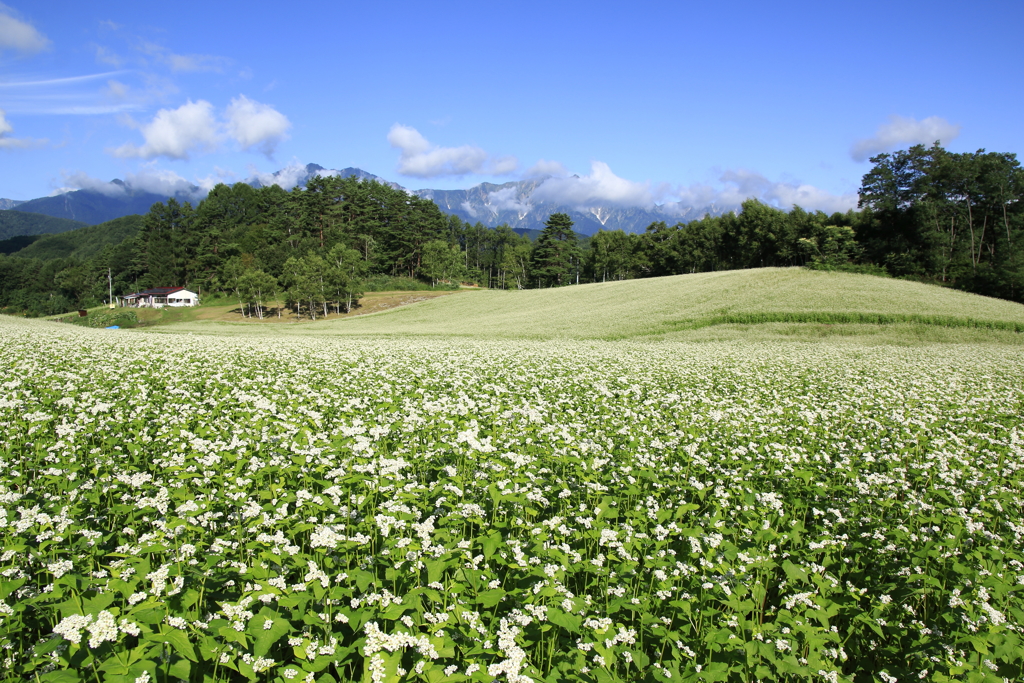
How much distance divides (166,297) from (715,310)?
113050 millimetres

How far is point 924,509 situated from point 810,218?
317 feet

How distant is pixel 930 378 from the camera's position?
51.1ft

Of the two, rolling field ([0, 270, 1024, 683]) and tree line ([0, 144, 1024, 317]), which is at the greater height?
tree line ([0, 144, 1024, 317])

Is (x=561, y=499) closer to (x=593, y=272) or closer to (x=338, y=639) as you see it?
(x=338, y=639)

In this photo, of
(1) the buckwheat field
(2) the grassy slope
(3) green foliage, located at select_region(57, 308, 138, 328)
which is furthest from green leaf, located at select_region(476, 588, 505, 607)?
(3) green foliage, located at select_region(57, 308, 138, 328)

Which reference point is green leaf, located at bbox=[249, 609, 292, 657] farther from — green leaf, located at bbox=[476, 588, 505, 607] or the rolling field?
green leaf, located at bbox=[476, 588, 505, 607]

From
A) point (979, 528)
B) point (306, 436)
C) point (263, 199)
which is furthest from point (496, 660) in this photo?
point (263, 199)

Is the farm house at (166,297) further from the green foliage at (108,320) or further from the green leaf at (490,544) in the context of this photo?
the green leaf at (490,544)

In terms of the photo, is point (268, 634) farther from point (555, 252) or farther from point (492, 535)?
point (555, 252)

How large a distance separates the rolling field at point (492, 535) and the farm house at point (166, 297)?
110834mm

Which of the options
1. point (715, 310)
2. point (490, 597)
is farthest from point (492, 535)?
point (715, 310)

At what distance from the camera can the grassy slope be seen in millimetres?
34312

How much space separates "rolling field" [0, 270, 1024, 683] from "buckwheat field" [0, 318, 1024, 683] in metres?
0.04

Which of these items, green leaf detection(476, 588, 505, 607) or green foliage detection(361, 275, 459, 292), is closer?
green leaf detection(476, 588, 505, 607)
